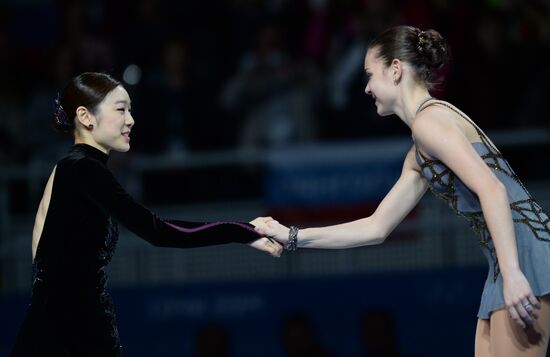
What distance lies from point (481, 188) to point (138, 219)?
4.21 ft

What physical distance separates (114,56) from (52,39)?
112 cm

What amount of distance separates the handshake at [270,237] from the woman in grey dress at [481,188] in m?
0.60

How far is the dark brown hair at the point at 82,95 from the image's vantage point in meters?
4.46

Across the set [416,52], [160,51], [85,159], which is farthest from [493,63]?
[85,159]

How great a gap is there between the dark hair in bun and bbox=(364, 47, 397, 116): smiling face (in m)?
0.03

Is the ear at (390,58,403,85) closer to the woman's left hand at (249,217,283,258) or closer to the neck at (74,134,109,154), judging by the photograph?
the woman's left hand at (249,217,283,258)

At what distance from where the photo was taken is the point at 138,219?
4.35 metres

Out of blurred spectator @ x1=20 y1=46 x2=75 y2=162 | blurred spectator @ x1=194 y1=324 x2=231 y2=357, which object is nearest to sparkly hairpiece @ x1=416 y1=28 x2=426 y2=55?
blurred spectator @ x1=194 y1=324 x2=231 y2=357

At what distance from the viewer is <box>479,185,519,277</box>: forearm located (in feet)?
13.1

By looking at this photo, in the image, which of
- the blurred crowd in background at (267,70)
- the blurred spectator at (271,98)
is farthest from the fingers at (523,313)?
the blurred spectator at (271,98)

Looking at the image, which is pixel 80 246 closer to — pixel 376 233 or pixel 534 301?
pixel 376 233

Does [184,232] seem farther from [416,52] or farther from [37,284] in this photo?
[416,52]

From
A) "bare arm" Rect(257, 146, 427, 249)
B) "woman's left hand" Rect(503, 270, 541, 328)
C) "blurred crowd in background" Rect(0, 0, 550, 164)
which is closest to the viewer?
"woman's left hand" Rect(503, 270, 541, 328)

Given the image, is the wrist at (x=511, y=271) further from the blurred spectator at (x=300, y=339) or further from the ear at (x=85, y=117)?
the blurred spectator at (x=300, y=339)
